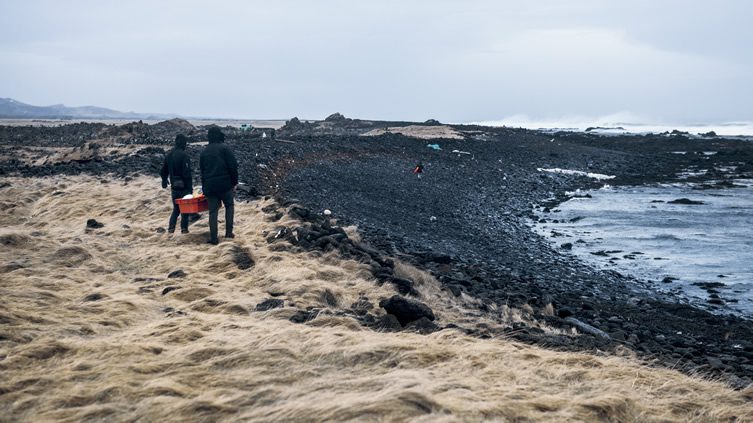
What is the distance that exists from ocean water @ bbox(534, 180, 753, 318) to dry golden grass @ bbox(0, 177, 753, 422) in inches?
231

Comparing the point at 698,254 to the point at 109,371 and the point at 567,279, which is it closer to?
the point at 567,279

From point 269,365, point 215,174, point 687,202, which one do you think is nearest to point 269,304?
point 269,365

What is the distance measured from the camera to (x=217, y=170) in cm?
906

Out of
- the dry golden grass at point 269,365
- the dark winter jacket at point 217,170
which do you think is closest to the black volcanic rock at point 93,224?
the dark winter jacket at point 217,170

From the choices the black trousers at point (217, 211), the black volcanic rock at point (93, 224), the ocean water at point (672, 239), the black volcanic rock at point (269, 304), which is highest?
the black trousers at point (217, 211)

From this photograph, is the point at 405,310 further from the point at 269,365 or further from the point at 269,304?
the point at 269,365

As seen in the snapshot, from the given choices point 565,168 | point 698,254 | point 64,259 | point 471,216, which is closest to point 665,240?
point 698,254

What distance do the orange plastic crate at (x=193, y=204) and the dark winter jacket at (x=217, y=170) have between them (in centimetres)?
30

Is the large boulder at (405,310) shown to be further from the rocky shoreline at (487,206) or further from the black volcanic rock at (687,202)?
the black volcanic rock at (687,202)

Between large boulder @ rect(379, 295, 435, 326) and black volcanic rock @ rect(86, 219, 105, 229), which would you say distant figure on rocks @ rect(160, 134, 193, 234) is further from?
large boulder @ rect(379, 295, 435, 326)

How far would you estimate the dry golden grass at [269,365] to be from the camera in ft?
12.8

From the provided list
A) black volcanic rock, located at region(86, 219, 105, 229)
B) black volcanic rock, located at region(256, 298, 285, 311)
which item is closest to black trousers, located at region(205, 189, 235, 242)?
black volcanic rock, located at region(86, 219, 105, 229)

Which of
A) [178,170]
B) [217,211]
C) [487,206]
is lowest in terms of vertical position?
[487,206]

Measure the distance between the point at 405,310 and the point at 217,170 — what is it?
4.22m
